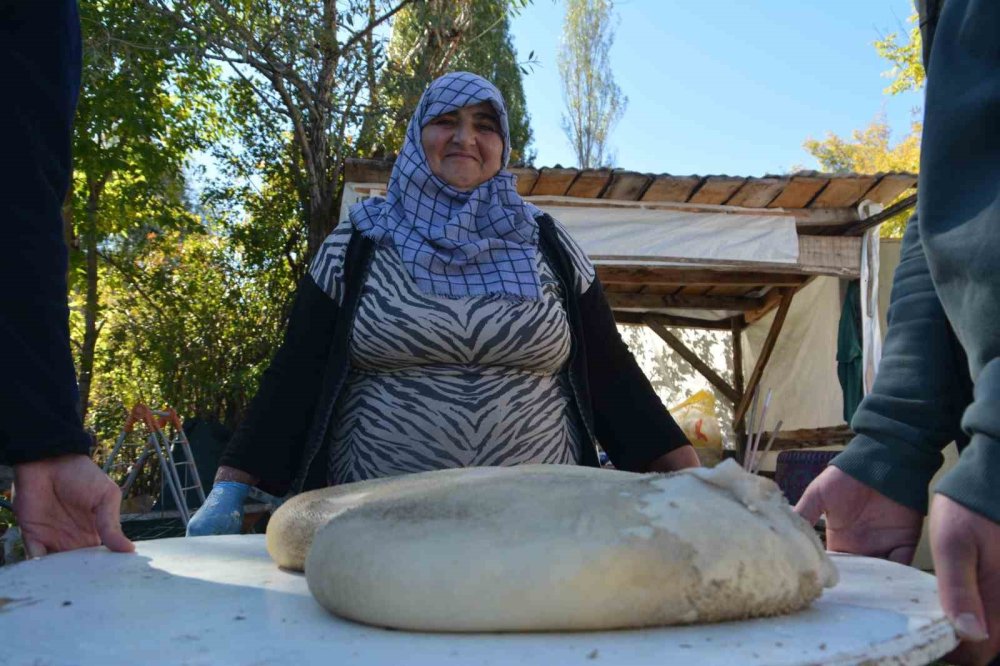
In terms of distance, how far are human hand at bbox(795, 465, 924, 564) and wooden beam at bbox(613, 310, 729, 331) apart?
771 cm

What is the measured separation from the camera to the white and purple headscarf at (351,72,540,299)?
1.90 meters

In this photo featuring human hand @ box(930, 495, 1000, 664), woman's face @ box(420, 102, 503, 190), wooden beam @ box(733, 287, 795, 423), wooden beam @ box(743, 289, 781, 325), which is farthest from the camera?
wooden beam @ box(743, 289, 781, 325)

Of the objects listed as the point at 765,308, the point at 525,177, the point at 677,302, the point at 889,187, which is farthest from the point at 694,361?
the point at 525,177

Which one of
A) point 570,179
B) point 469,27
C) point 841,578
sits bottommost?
point 841,578

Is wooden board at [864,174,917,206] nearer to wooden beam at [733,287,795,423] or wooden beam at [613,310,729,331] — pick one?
wooden beam at [733,287,795,423]

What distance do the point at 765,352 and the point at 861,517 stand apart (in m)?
7.33

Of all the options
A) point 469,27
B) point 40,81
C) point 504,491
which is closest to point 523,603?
point 504,491

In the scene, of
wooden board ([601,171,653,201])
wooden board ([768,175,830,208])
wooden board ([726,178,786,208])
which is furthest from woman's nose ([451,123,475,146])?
wooden board ([768,175,830,208])

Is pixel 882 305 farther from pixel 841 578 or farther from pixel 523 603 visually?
pixel 523 603

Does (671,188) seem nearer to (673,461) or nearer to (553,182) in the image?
(553,182)

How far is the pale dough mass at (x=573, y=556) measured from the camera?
710mm

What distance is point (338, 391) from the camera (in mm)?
1796

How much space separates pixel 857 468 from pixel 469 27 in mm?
8325

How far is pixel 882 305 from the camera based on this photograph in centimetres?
624
